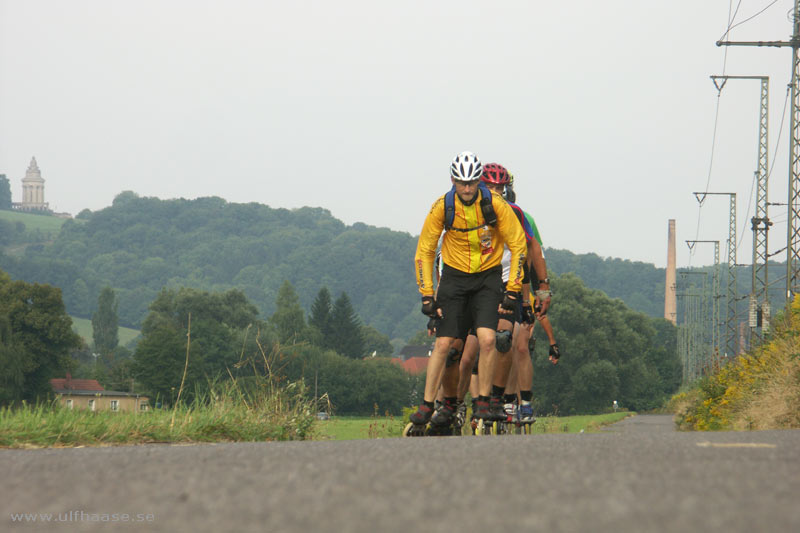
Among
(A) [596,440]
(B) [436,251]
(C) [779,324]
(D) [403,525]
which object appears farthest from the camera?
(C) [779,324]

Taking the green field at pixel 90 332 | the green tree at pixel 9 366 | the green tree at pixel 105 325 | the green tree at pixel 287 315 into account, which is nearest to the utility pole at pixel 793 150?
the green tree at pixel 9 366

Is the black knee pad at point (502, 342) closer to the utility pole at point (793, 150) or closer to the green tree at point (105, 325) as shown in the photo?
the utility pole at point (793, 150)

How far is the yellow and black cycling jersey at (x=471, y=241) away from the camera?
9.18m

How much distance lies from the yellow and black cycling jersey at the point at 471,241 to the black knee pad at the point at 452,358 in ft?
1.85

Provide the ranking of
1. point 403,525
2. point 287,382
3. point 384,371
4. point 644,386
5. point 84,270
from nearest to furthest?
1. point 403,525
2. point 287,382
3. point 644,386
4. point 384,371
5. point 84,270

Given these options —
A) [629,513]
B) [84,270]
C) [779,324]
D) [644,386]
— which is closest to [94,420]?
[629,513]

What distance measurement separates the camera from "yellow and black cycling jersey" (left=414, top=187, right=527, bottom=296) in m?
9.18

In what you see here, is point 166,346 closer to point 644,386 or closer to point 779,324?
point 644,386

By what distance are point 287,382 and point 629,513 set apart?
738cm

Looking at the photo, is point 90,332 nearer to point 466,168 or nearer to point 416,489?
point 466,168

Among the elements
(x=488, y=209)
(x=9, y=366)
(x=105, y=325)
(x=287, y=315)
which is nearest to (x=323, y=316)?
(x=287, y=315)

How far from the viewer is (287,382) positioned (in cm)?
1061

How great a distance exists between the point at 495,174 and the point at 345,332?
11442 centimetres

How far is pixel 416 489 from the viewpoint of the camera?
4.09 metres
